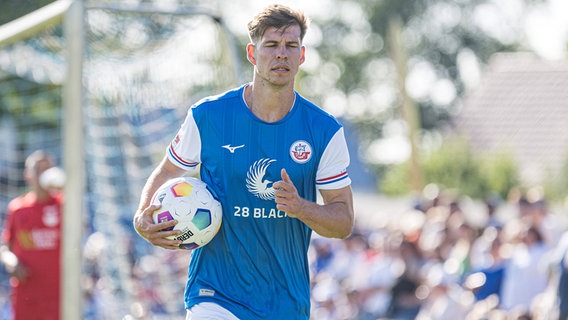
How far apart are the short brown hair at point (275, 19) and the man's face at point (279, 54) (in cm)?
2

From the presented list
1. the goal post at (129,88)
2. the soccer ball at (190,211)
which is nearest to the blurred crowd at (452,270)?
the goal post at (129,88)

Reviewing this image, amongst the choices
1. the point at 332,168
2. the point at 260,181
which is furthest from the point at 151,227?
the point at 332,168

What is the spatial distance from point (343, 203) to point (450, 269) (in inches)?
239

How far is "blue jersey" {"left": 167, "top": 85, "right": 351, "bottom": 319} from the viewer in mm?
5934

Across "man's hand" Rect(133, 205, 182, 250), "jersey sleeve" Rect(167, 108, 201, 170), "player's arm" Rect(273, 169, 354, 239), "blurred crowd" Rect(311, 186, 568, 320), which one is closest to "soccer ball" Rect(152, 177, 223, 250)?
"man's hand" Rect(133, 205, 182, 250)

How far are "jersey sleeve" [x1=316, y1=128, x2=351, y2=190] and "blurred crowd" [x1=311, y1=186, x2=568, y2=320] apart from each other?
12.5 feet

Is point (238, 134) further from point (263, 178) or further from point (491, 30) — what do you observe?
point (491, 30)

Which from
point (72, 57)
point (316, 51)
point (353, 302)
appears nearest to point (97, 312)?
point (353, 302)

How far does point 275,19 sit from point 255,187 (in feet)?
2.91

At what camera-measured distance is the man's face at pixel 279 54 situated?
5.86 metres

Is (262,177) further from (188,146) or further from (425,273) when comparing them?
(425,273)

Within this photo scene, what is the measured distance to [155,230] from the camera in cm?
578

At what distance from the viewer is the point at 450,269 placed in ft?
38.9

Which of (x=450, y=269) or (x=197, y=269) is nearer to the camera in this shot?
(x=197, y=269)
